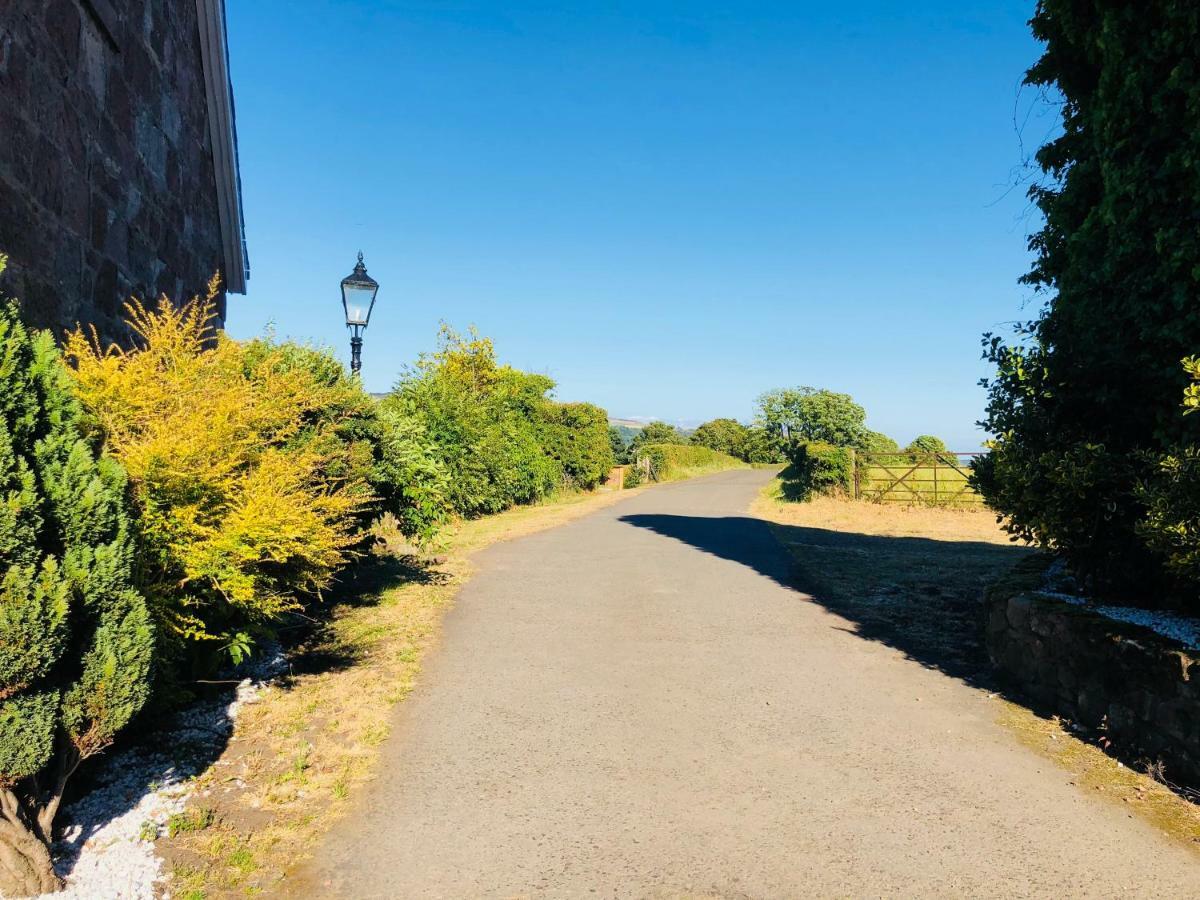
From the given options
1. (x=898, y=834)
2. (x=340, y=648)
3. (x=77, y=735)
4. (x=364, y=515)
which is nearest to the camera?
(x=77, y=735)

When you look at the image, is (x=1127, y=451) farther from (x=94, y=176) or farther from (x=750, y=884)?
(x=94, y=176)

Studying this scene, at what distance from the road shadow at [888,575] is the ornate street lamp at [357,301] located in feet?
24.6

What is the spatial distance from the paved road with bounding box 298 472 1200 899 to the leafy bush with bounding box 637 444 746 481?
29839mm

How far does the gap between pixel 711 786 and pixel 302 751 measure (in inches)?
109

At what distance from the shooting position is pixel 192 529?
4238mm

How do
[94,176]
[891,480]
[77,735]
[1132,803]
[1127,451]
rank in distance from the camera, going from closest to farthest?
[77,735] < [1132,803] < [94,176] < [1127,451] < [891,480]

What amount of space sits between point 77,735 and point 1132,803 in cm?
581

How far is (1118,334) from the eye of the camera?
20.0 feet

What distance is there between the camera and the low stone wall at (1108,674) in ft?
14.9

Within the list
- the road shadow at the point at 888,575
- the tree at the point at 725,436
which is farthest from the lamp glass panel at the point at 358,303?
the tree at the point at 725,436

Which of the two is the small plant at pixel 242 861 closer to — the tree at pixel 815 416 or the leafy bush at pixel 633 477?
the leafy bush at pixel 633 477

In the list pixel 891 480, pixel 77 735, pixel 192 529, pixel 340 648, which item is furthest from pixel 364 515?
pixel 891 480

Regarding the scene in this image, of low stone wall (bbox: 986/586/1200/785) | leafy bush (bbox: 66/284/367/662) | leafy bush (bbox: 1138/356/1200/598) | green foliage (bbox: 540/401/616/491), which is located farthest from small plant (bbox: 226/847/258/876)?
green foliage (bbox: 540/401/616/491)

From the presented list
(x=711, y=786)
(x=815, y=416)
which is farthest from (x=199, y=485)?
(x=815, y=416)
